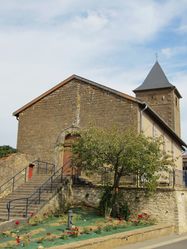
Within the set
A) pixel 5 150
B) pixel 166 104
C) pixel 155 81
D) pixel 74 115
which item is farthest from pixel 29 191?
pixel 155 81

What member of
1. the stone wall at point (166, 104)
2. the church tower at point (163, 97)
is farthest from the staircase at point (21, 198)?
the church tower at point (163, 97)

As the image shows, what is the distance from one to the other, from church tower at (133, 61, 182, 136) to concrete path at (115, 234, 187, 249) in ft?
69.2

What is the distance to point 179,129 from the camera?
119 ft

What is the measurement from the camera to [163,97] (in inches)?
1388

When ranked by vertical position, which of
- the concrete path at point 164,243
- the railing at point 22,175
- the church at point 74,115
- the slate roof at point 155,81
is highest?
the slate roof at point 155,81

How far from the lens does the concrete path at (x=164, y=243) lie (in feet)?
37.0

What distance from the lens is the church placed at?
1964 centimetres

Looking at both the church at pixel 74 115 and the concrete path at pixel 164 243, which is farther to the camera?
the church at pixel 74 115

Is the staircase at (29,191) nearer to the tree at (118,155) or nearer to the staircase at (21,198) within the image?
the staircase at (21,198)

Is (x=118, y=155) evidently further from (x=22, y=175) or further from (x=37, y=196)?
(x=22, y=175)

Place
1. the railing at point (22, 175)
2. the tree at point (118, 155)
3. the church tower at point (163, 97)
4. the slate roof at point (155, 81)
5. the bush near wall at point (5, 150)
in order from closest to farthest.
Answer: the tree at point (118, 155), the railing at point (22, 175), the bush near wall at point (5, 150), the church tower at point (163, 97), the slate roof at point (155, 81)

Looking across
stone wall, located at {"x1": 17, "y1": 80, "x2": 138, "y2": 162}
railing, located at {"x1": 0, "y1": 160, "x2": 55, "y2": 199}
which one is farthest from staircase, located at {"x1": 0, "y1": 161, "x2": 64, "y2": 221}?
stone wall, located at {"x1": 17, "y1": 80, "x2": 138, "y2": 162}

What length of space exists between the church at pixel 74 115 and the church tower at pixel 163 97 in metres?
9.34

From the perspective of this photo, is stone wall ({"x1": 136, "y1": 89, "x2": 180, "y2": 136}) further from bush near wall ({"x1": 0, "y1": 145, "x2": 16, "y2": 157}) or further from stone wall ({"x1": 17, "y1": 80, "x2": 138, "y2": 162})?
bush near wall ({"x1": 0, "y1": 145, "x2": 16, "y2": 157})
